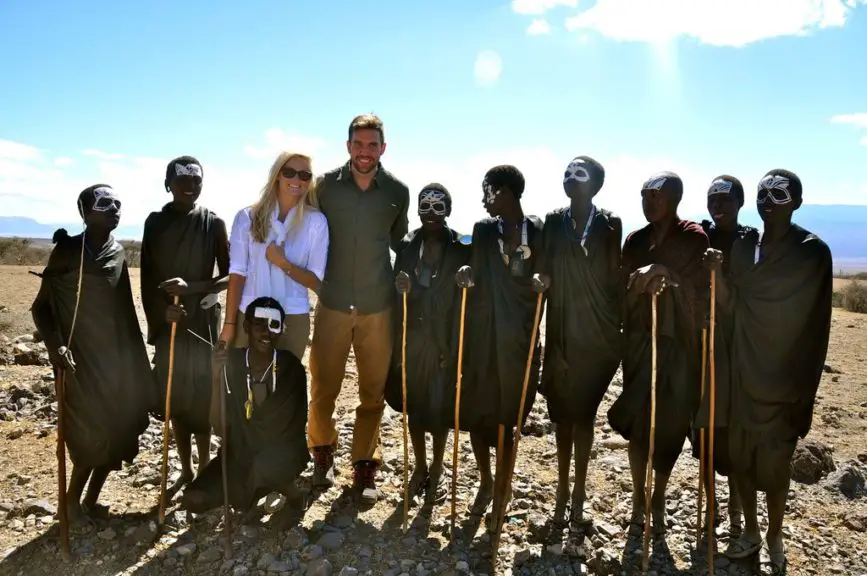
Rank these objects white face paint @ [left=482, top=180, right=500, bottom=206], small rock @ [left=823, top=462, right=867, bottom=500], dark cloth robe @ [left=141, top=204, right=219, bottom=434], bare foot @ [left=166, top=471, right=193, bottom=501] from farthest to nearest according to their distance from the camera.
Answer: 1. small rock @ [left=823, top=462, right=867, bottom=500]
2. bare foot @ [left=166, top=471, right=193, bottom=501]
3. dark cloth robe @ [left=141, top=204, right=219, bottom=434]
4. white face paint @ [left=482, top=180, right=500, bottom=206]

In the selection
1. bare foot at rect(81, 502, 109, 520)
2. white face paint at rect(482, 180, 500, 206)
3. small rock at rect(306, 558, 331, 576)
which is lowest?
small rock at rect(306, 558, 331, 576)

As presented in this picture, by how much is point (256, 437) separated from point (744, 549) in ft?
11.2

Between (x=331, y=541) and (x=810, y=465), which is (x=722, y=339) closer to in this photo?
(x=810, y=465)

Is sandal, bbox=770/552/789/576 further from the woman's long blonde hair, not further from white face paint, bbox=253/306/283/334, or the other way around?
the woman's long blonde hair

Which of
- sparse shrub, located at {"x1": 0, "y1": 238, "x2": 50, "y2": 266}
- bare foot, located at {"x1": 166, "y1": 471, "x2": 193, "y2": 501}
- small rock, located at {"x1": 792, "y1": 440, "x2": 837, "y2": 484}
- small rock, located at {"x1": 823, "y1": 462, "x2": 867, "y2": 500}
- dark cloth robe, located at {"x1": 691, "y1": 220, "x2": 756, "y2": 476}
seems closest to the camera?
dark cloth robe, located at {"x1": 691, "y1": 220, "x2": 756, "y2": 476}

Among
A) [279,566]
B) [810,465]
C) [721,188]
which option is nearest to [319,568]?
[279,566]

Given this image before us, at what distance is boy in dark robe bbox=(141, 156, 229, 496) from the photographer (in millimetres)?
4668

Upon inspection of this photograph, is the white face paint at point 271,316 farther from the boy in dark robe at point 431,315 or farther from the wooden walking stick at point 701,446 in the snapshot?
the wooden walking stick at point 701,446

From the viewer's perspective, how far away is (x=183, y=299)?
4.71 m

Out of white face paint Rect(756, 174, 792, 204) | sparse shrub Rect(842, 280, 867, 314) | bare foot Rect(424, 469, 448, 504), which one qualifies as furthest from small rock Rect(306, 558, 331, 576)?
sparse shrub Rect(842, 280, 867, 314)

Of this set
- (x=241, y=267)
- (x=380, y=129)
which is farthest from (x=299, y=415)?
(x=380, y=129)

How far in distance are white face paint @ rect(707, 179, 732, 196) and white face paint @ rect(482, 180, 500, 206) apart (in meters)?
1.54

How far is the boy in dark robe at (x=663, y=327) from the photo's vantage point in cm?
428

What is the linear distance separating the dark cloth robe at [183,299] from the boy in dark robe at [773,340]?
11.6ft
